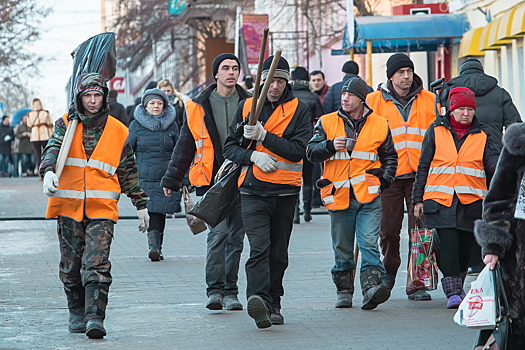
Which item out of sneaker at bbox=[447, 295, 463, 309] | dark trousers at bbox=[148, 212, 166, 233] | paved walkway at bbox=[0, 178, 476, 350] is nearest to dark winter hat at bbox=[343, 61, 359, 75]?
paved walkway at bbox=[0, 178, 476, 350]

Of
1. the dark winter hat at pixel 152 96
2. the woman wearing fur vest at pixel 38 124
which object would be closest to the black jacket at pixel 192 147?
the dark winter hat at pixel 152 96

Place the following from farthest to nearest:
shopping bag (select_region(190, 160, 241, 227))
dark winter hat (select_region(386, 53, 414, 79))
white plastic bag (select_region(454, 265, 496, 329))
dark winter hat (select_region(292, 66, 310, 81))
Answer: dark winter hat (select_region(292, 66, 310, 81)) < dark winter hat (select_region(386, 53, 414, 79)) < shopping bag (select_region(190, 160, 241, 227)) < white plastic bag (select_region(454, 265, 496, 329))

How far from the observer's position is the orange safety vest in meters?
8.18

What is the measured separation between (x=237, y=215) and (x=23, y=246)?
5.38 m

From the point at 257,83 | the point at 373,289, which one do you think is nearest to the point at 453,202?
the point at 373,289

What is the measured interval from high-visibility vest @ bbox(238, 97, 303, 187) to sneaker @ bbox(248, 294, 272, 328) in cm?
86

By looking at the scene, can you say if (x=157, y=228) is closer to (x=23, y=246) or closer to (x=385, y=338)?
(x=23, y=246)

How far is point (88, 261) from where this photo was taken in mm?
7250

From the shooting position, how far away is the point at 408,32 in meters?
20.0

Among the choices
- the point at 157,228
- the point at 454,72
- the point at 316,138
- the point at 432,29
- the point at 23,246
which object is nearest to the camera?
the point at 316,138

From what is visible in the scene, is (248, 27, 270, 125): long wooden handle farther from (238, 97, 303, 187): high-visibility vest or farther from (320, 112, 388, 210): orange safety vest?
(320, 112, 388, 210): orange safety vest

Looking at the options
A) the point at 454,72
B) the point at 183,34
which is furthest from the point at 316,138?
the point at 183,34

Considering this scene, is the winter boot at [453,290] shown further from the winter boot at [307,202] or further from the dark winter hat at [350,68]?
the winter boot at [307,202]

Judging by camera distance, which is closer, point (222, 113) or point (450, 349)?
point (450, 349)
